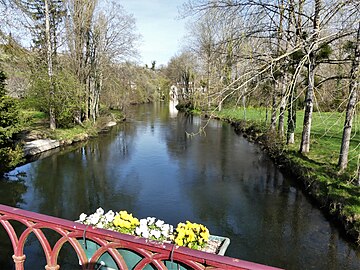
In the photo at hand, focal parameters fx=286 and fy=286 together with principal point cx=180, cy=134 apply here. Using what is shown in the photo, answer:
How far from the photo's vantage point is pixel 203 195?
8.63 meters

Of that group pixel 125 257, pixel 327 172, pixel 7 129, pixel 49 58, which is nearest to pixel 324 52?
pixel 327 172

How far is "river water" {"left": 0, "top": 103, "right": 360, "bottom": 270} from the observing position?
580cm

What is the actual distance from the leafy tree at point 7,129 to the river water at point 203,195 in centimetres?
71

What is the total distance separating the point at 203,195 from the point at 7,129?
6.79 meters

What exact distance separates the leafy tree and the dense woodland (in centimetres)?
4

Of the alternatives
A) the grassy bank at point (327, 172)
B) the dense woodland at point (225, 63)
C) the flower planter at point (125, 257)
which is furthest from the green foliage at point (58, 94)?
the flower planter at point (125, 257)

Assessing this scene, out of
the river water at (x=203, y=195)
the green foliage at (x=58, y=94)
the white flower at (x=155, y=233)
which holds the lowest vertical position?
the river water at (x=203, y=195)

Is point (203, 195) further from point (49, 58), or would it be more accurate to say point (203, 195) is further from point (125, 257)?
point (49, 58)

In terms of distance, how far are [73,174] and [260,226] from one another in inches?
283

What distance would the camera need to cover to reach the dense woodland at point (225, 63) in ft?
16.0

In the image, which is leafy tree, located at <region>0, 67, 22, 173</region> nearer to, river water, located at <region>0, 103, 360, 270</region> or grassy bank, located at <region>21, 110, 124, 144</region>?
river water, located at <region>0, 103, 360, 270</region>

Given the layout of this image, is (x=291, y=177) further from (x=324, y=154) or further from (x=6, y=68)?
(x=6, y=68)

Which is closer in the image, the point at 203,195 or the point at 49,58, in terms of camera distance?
the point at 203,195

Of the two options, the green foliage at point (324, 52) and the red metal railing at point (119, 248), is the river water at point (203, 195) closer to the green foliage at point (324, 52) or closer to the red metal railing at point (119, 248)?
the red metal railing at point (119, 248)
